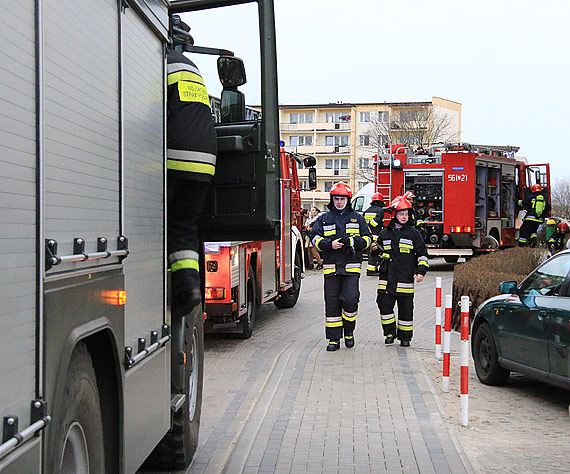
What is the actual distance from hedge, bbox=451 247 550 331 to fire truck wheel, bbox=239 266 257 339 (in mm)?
3100

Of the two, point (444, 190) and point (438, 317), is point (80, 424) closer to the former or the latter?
point (438, 317)

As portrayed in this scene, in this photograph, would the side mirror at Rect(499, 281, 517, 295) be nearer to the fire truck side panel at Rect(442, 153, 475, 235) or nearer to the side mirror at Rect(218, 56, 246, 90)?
the side mirror at Rect(218, 56, 246, 90)

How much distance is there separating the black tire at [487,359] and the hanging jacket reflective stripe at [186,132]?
4974 mm

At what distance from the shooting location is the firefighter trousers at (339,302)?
417 inches

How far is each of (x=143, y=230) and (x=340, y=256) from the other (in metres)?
6.67

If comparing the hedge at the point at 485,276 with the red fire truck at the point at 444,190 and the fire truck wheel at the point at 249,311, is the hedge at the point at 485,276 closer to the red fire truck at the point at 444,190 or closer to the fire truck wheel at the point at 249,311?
the fire truck wheel at the point at 249,311

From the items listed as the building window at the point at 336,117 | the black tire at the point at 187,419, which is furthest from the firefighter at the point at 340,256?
the building window at the point at 336,117

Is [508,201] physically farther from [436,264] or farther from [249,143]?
[249,143]

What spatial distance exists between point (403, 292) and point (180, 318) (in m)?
6.18

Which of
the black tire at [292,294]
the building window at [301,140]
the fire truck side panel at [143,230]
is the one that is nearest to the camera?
the fire truck side panel at [143,230]

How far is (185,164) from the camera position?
15.2 feet

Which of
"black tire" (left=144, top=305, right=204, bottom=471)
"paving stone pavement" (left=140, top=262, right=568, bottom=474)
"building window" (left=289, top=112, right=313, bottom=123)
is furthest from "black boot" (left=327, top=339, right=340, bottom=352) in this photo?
Result: "building window" (left=289, top=112, right=313, bottom=123)

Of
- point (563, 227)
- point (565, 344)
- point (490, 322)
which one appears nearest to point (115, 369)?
point (565, 344)

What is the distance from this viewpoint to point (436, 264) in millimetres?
28250
